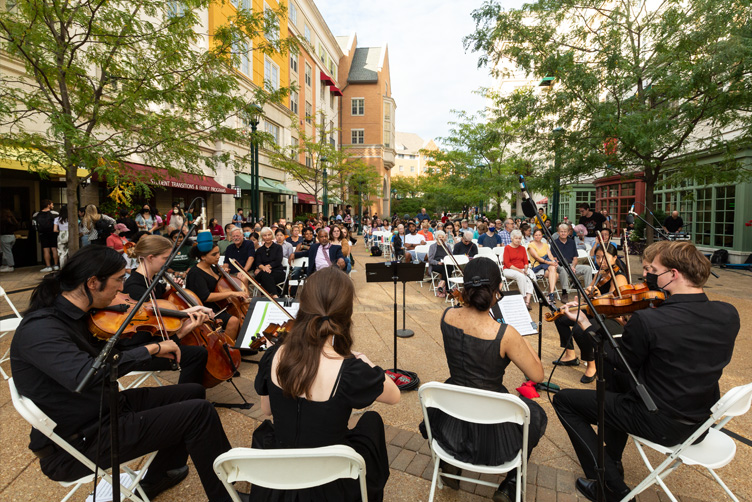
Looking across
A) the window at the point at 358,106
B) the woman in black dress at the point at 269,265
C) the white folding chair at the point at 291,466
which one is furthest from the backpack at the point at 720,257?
the window at the point at 358,106

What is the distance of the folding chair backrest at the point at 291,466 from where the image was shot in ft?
4.92

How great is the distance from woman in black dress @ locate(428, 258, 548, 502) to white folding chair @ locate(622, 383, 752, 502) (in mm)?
584

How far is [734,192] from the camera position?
13.3 metres

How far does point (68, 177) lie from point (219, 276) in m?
2.62

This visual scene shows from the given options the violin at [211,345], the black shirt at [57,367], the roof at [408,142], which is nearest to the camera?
the black shirt at [57,367]

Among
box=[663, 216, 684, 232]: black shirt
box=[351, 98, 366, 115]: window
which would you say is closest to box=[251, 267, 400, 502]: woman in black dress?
box=[663, 216, 684, 232]: black shirt

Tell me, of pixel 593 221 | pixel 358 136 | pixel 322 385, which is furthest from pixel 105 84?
pixel 358 136

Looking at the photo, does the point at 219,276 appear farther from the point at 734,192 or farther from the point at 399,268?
the point at 734,192

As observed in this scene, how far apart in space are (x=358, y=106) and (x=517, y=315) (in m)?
47.2

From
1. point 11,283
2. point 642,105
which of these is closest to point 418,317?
point 642,105

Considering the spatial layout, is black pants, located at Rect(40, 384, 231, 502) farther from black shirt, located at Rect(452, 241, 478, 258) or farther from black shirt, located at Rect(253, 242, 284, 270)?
black shirt, located at Rect(452, 241, 478, 258)

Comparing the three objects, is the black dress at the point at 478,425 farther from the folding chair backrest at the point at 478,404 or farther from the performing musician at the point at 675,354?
the performing musician at the point at 675,354

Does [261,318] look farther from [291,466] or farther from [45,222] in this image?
[45,222]

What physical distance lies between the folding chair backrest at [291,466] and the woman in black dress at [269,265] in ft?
18.3
